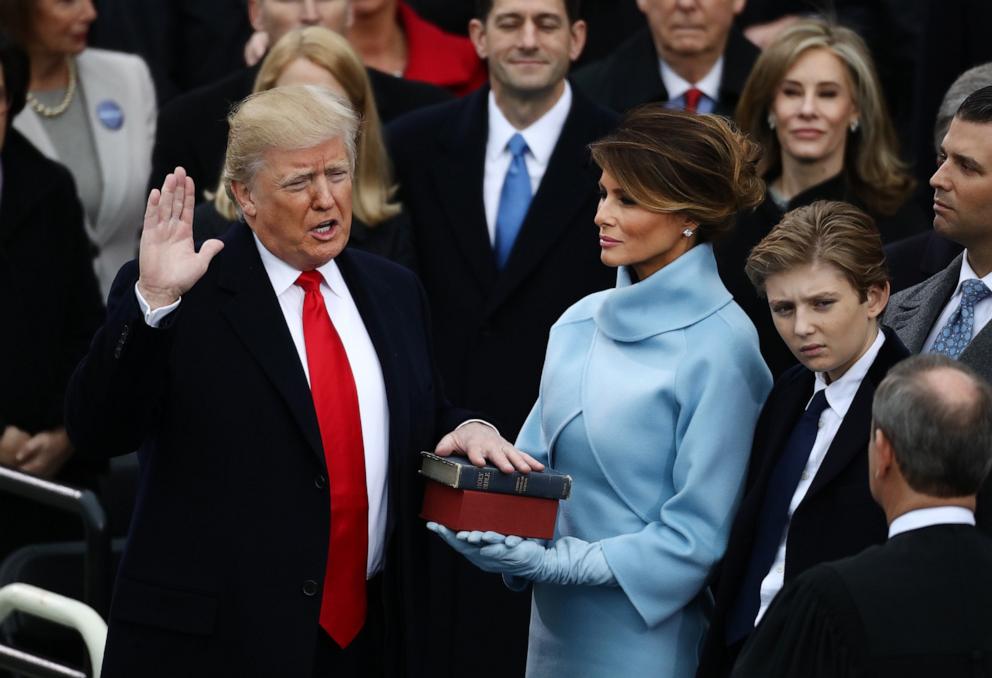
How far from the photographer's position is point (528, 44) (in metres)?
5.93

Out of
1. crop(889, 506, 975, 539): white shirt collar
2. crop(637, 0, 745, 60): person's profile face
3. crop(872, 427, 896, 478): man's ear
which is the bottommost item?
crop(889, 506, 975, 539): white shirt collar

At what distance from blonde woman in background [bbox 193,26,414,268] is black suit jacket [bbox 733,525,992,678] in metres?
2.68

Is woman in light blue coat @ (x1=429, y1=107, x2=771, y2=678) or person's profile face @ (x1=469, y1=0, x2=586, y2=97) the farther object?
person's profile face @ (x1=469, y1=0, x2=586, y2=97)

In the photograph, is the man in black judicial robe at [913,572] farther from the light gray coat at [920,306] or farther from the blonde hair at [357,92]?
the blonde hair at [357,92]

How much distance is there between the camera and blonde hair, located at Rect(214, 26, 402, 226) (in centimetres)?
577

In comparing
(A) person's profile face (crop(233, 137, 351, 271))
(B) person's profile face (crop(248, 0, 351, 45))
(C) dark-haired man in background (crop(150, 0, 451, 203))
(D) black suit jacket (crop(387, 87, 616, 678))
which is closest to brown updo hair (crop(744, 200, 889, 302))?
(A) person's profile face (crop(233, 137, 351, 271))

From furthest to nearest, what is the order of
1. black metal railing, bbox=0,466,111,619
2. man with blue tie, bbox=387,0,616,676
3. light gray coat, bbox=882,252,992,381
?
man with blue tie, bbox=387,0,616,676 < black metal railing, bbox=0,466,111,619 < light gray coat, bbox=882,252,992,381

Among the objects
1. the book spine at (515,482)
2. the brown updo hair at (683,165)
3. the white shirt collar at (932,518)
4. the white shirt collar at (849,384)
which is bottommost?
the book spine at (515,482)

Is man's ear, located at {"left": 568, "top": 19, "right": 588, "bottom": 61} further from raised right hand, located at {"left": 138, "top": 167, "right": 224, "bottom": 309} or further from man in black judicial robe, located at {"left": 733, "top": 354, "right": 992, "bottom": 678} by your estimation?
man in black judicial robe, located at {"left": 733, "top": 354, "right": 992, "bottom": 678}

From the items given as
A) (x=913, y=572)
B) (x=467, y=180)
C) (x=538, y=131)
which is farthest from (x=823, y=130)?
(x=913, y=572)

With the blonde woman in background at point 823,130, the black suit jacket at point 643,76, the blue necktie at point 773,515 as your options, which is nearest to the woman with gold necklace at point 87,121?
the black suit jacket at point 643,76

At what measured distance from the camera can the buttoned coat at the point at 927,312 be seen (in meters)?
4.09

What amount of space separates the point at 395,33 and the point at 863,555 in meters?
4.41

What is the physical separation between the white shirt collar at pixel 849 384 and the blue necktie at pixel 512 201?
6.37ft
